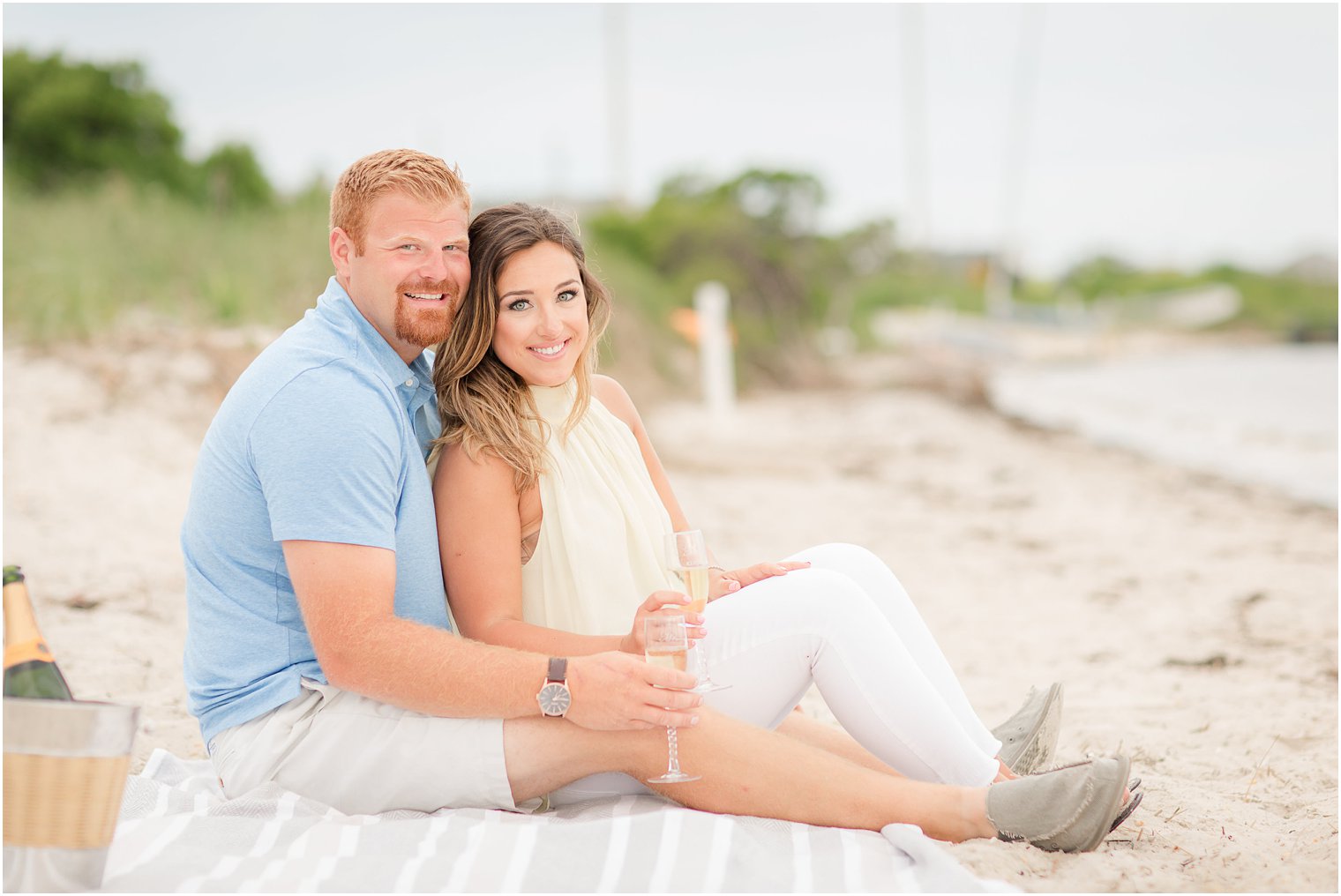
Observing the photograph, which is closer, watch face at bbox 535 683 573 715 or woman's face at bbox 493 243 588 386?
watch face at bbox 535 683 573 715

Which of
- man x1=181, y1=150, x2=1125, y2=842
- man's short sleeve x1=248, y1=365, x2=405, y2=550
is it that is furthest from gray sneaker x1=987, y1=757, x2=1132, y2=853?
man's short sleeve x1=248, y1=365, x2=405, y2=550

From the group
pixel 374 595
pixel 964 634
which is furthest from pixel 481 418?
pixel 964 634

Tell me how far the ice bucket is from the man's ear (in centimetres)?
113

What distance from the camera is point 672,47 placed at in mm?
31688

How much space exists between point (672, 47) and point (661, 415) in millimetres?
20147

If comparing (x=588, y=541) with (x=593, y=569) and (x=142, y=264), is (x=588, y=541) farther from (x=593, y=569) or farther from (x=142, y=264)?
(x=142, y=264)

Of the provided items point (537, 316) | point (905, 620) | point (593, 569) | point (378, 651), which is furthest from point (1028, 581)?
point (378, 651)

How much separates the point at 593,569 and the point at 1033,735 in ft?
3.98

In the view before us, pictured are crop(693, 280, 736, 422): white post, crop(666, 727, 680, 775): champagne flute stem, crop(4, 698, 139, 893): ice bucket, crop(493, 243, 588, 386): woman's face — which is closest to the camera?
crop(4, 698, 139, 893): ice bucket

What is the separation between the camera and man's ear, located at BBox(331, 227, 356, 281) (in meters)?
2.72

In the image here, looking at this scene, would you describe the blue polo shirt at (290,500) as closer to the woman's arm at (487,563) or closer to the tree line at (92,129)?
the woman's arm at (487,563)

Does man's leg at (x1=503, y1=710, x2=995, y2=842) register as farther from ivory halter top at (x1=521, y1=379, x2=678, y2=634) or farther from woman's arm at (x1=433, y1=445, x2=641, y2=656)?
ivory halter top at (x1=521, y1=379, x2=678, y2=634)

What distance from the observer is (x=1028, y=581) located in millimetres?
6273

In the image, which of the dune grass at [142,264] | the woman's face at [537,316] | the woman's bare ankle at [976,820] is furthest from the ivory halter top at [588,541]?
the dune grass at [142,264]
